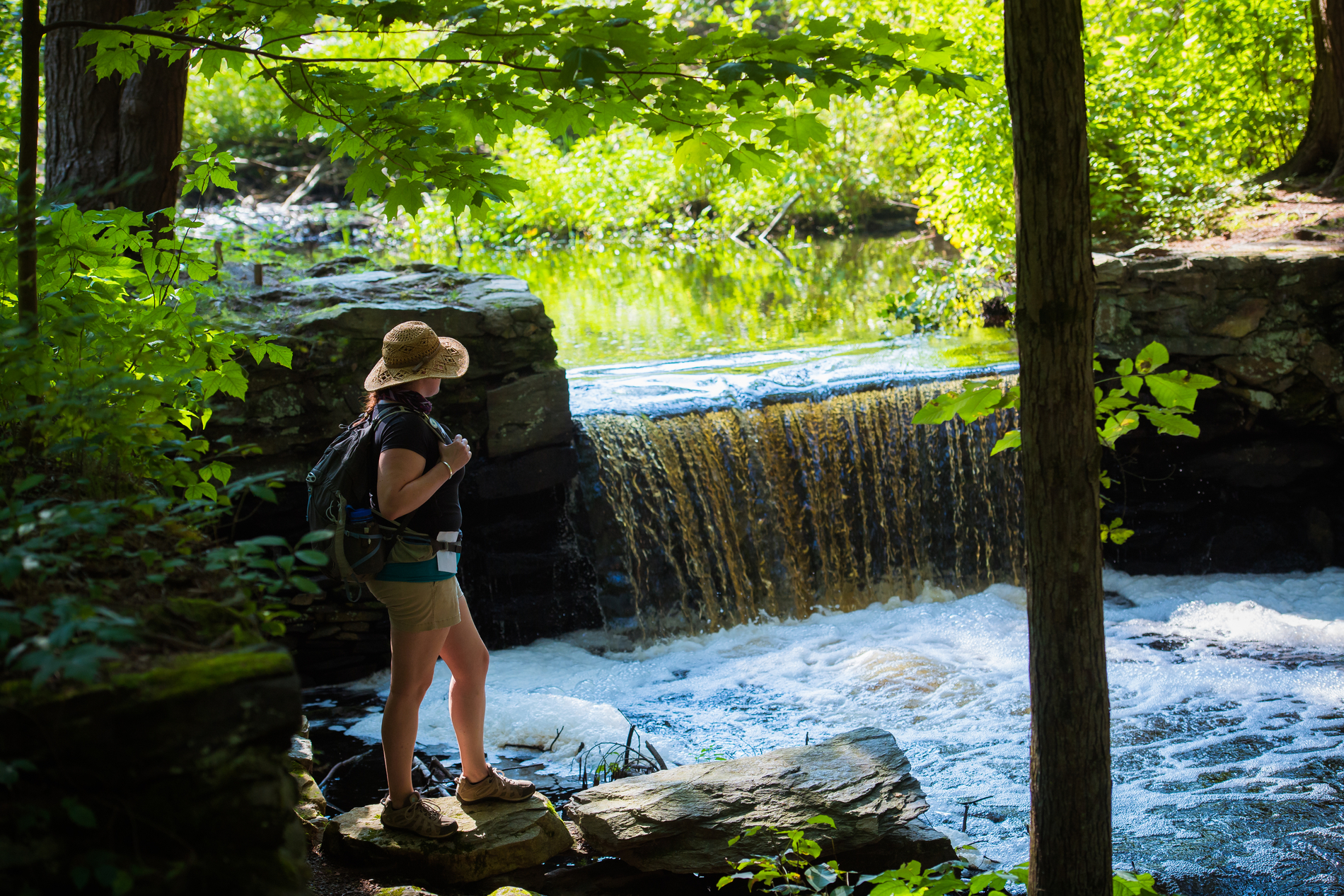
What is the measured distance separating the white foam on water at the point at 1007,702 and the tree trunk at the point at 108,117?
316 centimetres

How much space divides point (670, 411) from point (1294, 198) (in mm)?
6154

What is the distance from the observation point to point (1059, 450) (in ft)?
6.98

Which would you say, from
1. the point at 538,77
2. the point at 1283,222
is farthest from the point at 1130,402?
the point at 1283,222

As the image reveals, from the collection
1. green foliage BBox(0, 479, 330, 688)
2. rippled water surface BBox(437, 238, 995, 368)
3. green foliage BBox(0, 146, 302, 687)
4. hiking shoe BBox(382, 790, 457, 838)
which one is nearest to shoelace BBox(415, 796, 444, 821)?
hiking shoe BBox(382, 790, 457, 838)

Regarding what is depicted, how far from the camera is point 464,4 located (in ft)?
9.12

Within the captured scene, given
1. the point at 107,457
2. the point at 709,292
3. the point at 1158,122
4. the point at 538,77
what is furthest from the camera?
the point at 709,292

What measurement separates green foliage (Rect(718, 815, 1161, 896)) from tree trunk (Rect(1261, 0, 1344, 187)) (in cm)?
840

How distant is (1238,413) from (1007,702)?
3426mm

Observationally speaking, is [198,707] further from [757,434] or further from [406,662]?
[757,434]

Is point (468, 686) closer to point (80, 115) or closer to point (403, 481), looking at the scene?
point (403, 481)

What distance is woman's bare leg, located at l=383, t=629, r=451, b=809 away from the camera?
3189 millimetres

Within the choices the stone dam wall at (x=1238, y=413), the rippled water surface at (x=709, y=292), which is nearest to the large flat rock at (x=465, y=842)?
the stone dam wall at (x=1238, y=413)

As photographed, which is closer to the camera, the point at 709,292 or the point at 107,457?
the point at 107,457

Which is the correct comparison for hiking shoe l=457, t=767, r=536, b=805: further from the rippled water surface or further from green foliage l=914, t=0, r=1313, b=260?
green foliage l=914, t=0, r=1313, b=260
